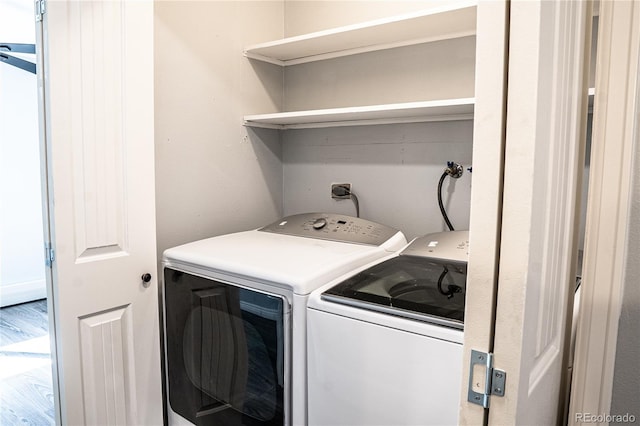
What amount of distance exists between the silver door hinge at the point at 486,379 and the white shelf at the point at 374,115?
3.63 feet

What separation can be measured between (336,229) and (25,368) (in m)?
2.42

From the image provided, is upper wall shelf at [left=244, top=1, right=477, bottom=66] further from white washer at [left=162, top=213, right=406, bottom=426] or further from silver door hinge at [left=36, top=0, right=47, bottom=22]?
silver door hinge at [left=36, top=0, right=47, bottom=22]

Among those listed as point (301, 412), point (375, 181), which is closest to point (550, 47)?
point (301, 412)

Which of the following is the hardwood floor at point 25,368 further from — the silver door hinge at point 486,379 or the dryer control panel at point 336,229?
the silver door hinge at point 486,379

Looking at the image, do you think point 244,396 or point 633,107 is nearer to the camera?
point 633,107

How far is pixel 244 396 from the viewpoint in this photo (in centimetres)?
146

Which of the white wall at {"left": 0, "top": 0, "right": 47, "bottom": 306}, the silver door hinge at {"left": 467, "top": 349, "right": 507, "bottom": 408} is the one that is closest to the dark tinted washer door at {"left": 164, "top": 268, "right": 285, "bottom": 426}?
the silver door hinge at {"left": 467, "top": 349, "right": 507, "bottom": 408}

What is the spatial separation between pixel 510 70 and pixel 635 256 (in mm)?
520

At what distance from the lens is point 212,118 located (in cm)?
200

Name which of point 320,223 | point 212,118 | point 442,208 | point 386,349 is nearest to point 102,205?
point 212,118

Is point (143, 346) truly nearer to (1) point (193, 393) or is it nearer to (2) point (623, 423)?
(1) point (193, 393)

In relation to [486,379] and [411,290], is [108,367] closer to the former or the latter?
[411,290]

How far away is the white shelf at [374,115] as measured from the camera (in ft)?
5.27

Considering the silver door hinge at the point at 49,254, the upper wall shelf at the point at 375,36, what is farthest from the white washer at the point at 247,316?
the upper wall shelf at the point at 375,36
